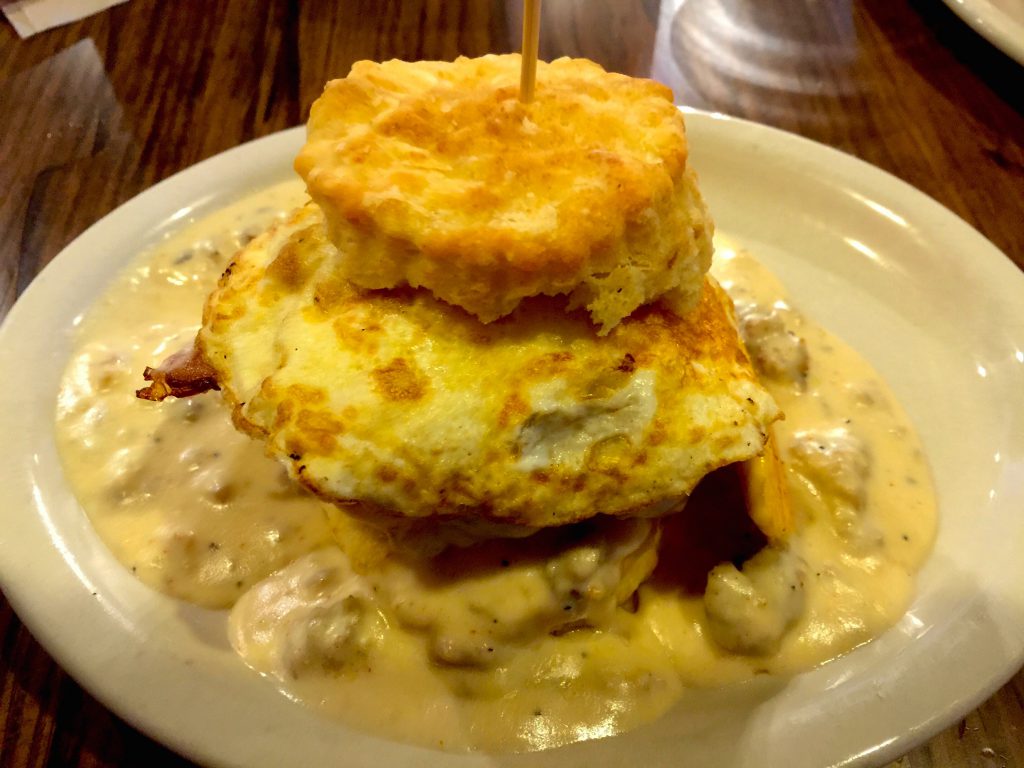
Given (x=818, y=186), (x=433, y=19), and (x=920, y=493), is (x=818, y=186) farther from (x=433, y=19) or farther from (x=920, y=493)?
(x=433, y=19)

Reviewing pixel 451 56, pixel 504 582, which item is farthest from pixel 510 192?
pixel 451 56

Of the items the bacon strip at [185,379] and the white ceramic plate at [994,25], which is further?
the white ceramic plate at [994,25]

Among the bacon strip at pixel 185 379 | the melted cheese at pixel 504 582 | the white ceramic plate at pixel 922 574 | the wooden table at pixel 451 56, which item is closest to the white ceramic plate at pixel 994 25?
the wooden table at pixel 451 56

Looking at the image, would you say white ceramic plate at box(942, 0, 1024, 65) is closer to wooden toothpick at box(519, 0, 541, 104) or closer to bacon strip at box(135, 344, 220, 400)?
wooden toothpick at box(519, 0, 541, 104)

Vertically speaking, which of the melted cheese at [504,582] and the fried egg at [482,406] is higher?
the fried egg at [482,406]

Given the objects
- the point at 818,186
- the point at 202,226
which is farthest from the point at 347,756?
the point at 818,186

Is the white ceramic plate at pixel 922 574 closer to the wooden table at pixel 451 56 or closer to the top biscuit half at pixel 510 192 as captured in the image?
the wooden table at pixel 451 56

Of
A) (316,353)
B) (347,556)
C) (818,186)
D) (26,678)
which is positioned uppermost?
(316,353)
